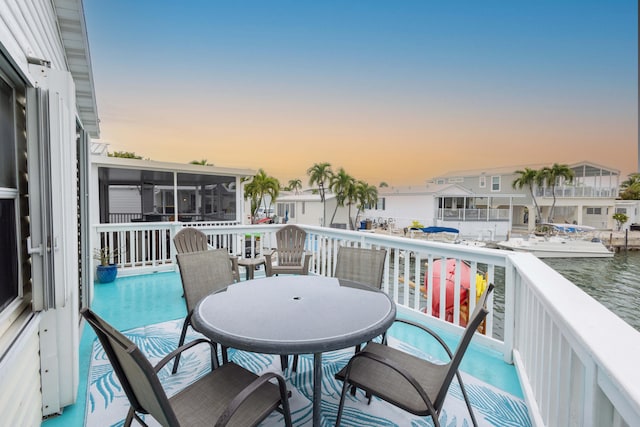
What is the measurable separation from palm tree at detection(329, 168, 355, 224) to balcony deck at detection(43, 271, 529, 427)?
2256 centimetres

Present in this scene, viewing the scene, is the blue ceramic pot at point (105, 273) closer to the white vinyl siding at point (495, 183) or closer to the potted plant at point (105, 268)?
the potted plant at point (105, 268)

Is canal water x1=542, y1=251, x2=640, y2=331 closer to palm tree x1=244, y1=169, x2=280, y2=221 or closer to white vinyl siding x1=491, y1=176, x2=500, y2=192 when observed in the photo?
white vinyl siding x1=491, y1=176, x2=500, y2=192

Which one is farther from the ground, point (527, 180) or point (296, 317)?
point (527, 180)

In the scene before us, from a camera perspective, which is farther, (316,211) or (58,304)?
(316,211)

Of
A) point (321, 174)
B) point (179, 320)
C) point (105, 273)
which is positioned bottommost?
point (179, 320)

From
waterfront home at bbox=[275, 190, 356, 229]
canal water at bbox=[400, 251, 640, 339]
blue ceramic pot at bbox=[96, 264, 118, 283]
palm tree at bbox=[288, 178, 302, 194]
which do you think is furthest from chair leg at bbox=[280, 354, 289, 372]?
palm tree at bbox=[288, 178, 302, 194]

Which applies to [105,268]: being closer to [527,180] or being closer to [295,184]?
[527,180]

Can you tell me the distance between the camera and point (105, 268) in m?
5.18

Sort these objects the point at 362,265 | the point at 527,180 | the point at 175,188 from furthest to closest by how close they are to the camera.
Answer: the point at 527,180
the point at 175,188
the point at 362,265

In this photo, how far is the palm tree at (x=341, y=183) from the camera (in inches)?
1073

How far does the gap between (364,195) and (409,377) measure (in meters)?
26.6

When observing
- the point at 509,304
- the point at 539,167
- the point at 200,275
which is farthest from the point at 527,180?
the point at 200,275

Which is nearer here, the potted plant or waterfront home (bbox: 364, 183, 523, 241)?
the potted plant

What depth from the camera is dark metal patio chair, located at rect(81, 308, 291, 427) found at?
1.15 m
